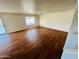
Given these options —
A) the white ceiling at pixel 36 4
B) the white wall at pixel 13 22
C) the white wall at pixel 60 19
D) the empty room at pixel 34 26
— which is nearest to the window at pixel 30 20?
the empty room at pixel 34 26

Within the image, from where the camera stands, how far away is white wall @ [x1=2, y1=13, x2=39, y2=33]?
24.7 feet

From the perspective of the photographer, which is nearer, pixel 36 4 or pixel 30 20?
pixel 36 4

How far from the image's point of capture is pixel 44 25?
36.2 feet

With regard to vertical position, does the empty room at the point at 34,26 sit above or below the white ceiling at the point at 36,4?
below

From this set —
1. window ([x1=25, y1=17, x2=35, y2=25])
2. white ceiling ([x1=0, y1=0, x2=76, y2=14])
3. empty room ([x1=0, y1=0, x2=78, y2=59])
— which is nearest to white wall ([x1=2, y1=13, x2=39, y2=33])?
empty room ([x1=0, y1=0, x2=78, y2=59])

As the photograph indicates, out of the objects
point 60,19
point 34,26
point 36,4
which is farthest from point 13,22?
point 36,4

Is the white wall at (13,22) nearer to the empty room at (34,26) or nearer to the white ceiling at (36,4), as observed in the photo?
the empty room at (34,26)

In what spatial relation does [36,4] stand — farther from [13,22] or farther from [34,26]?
[34,26]

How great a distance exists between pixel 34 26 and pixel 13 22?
12.7 feet

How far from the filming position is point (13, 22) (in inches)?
319

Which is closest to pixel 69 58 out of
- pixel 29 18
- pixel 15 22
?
pixel 15 22

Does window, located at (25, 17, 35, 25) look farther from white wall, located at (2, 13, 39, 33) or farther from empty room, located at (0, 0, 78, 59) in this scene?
white wall, located at (2, 13, 39, 33)

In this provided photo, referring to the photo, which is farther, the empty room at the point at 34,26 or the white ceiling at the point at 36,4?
the white ceiling at the point at 36,4

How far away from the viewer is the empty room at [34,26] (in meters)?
3.47
